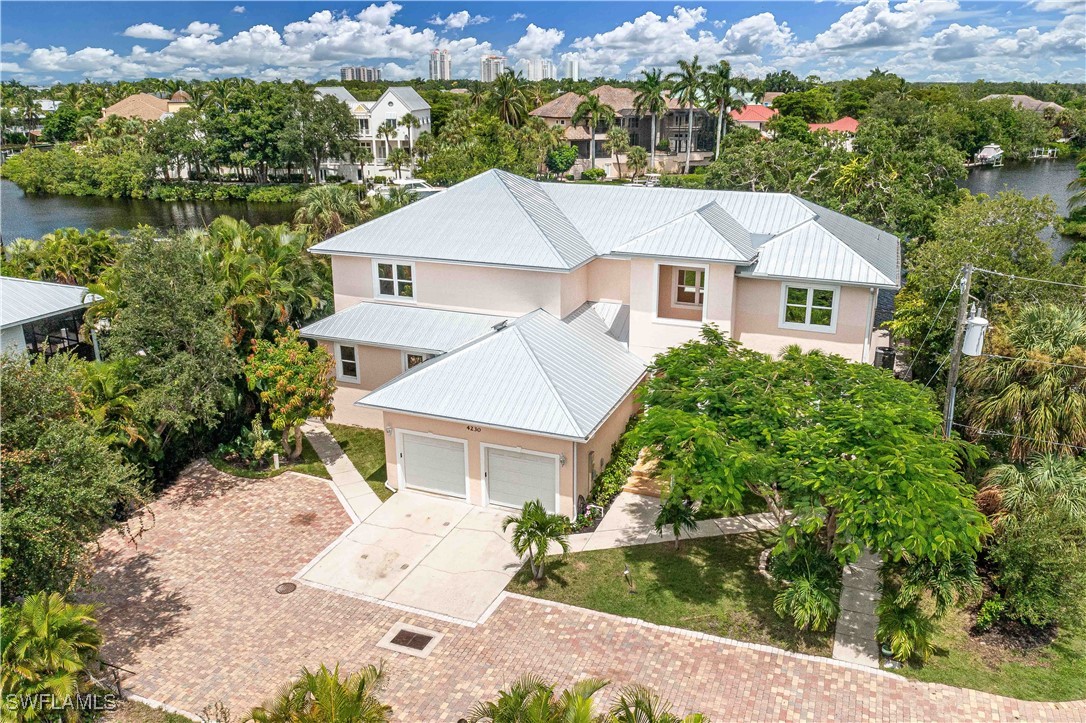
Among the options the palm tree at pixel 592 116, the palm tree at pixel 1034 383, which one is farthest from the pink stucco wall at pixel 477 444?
the palm tree at pixel 592 116

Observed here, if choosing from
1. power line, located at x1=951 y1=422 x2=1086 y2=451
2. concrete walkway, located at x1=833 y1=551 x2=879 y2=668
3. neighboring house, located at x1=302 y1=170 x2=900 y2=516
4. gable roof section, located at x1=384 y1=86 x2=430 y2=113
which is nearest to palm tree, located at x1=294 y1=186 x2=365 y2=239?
neighboring house, located at x1=302 y1=170 x2=900 y2=516

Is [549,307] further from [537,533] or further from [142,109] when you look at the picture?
[142,109]

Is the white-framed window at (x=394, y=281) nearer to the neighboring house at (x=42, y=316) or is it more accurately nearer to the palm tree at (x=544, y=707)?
the neighboring house at (x=42, y=316)

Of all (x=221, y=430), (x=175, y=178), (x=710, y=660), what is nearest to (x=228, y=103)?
(x=175, y=178)

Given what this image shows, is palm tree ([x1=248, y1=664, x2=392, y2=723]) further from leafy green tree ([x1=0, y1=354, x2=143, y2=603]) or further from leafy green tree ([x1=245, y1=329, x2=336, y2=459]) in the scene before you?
leafy green tree ([x1=245, y1=329, x2=336, y2=459])

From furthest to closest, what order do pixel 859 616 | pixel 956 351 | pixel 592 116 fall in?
pixel 592 116 < pixel 956 351 < pixel 859 616

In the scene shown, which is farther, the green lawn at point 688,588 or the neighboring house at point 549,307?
the neighboring house at point 549,307

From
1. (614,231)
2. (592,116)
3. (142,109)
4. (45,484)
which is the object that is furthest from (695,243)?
(142,109)
